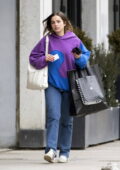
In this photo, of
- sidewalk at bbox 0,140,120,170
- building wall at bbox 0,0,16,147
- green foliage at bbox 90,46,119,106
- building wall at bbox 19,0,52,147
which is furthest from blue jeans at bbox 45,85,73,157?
green foliage at bbox 90,46,119,106

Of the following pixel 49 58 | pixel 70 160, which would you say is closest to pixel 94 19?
pixel 70 160

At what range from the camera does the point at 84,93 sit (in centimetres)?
937

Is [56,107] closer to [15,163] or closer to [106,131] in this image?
[15,163]

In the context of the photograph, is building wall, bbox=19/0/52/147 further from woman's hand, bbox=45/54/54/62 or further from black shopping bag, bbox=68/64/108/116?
Answer: woman's hand, bbox=45/54/54/62

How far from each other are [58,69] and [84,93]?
1.40 feet

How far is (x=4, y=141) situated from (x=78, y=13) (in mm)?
4556

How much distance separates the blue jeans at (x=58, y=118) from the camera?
9.30 m

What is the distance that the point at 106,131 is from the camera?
13391 millimetres

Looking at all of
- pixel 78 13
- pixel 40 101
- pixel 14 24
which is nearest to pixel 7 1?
pixel 14 24

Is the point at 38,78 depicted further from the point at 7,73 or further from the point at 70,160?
the point at 7,73

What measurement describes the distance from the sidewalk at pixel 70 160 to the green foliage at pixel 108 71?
52.8 inches

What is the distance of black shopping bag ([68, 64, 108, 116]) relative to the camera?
933 cm

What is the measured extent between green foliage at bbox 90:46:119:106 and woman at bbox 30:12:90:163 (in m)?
4.25

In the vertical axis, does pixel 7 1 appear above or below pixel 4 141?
above
